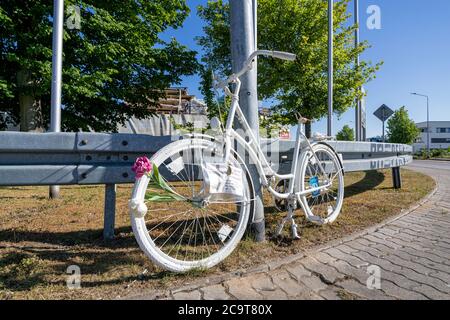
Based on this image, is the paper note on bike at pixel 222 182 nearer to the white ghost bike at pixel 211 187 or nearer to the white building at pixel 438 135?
the white ghost bike at pixel 211 187

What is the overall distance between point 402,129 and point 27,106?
164 feet

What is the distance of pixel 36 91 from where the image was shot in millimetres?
8438

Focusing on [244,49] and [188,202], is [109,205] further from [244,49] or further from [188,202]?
[244,49]

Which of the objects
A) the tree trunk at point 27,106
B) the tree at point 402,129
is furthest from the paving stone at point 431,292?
the tree at point 402,129

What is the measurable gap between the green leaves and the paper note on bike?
21cm

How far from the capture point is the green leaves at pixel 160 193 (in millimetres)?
2123

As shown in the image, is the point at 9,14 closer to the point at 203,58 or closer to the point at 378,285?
the point at 378,285

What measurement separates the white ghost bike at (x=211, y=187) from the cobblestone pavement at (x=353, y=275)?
0.27m

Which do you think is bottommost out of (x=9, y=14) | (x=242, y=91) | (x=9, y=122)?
(x=242, y=91)

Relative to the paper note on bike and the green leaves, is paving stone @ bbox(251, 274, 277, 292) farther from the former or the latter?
the green leaves

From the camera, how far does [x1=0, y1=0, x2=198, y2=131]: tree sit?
26.8ft

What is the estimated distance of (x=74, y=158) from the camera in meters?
2.67
